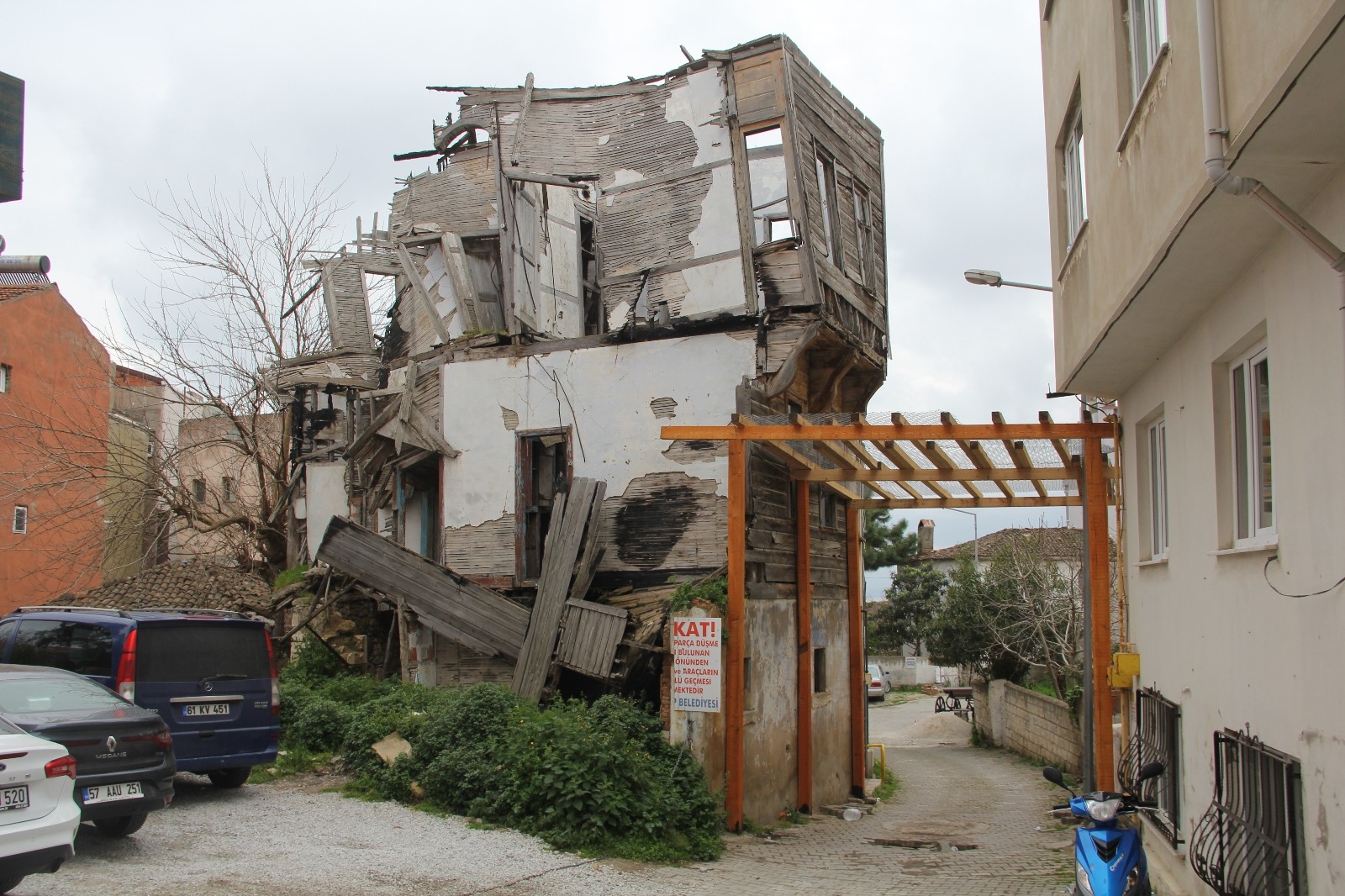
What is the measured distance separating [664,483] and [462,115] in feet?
26.2

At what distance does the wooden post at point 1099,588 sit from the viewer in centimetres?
1132

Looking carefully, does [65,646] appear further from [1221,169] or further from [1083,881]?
[1221,169]

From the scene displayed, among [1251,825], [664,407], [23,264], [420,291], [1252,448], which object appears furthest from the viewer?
[420,291]

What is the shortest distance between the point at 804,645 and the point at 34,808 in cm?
1030

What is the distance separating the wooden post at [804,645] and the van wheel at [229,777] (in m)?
7.29

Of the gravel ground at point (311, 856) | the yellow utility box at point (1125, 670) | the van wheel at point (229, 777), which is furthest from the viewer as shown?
the van wheel at point (229, 777)

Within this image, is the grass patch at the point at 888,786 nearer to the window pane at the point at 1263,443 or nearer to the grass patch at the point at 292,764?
the grass patch at the point at 292,764

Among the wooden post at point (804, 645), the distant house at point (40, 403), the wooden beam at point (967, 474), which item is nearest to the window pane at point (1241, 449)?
the wooden beam at point (967, 474)

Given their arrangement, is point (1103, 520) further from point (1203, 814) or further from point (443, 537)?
point (443, 537)

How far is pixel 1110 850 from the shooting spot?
20.5 ft

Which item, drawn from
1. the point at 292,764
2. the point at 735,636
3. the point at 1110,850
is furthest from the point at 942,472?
the point at 292,764

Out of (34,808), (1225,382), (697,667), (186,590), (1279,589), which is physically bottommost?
(34,808)

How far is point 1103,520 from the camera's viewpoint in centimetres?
1152

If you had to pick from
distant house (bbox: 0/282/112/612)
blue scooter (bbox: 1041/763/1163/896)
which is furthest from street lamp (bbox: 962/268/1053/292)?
distant house (bbox: 0/282/112/612)
